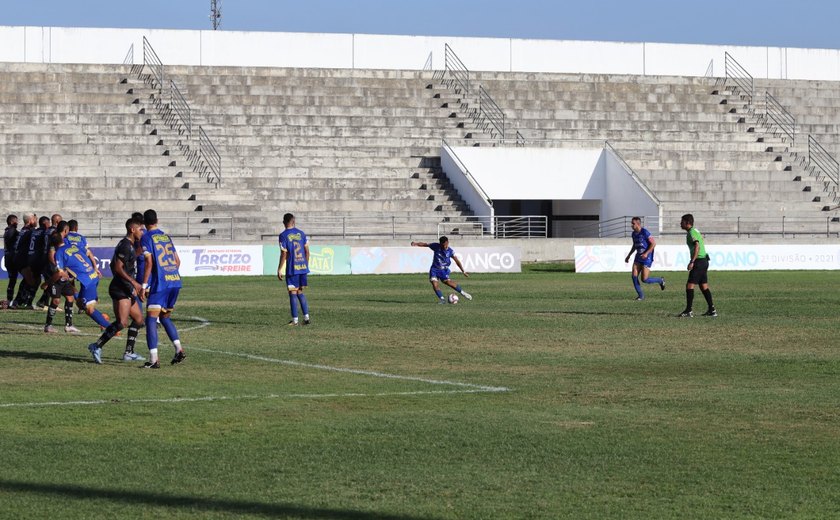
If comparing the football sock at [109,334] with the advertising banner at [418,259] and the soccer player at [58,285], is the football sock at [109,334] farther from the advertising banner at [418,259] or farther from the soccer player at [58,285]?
the advertising banner at [418,259]

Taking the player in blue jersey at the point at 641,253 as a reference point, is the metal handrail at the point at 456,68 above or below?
above

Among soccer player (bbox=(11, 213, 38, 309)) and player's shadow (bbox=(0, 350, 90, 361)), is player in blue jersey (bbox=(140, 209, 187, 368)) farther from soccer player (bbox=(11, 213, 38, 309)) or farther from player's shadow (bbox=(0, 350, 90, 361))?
soccer player (bbox=(11, 213, 38, 309))

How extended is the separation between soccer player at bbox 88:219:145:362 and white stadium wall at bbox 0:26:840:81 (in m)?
42.5

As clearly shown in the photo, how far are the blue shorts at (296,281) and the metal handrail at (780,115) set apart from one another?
135 feet

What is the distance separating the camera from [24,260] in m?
26.6

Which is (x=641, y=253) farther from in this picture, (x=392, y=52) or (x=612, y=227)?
(x=392, y=52)

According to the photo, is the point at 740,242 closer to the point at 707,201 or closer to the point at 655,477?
the point at 707,201

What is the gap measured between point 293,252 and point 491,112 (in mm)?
35934

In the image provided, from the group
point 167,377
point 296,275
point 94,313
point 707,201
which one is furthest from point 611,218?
point 167,377

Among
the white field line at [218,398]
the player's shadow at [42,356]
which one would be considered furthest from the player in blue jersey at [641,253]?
the white field line at [218,398]

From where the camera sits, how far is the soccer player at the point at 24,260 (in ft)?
87.4

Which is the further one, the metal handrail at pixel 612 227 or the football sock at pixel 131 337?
the metal handrail at pixel 612 227

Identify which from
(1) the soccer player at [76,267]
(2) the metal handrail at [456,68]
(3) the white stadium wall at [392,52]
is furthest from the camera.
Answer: (2) the metal handrail at [456,68]

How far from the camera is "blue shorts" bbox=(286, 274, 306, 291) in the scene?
2284 cm
